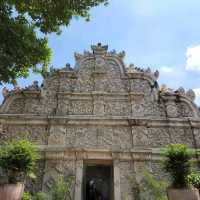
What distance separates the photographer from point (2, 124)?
363 inches

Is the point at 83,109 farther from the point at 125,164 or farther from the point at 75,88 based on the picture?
the point at 125,164

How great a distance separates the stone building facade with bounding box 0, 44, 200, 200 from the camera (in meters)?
8.46

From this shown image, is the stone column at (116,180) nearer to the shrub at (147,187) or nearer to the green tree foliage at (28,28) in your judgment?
the shrub at (147,187)

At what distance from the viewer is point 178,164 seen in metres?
5.94

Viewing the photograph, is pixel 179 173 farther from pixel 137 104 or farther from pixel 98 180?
pixel 98 180

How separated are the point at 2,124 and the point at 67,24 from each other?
5045 mm

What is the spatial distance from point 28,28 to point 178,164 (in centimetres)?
503

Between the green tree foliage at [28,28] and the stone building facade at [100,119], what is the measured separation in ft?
10.7

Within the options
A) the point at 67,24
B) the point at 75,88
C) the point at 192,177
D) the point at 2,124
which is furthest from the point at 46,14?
the point at 192,177

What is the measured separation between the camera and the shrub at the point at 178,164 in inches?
227

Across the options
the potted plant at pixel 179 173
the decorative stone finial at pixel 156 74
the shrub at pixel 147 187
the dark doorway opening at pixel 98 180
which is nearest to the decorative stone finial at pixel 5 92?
the dark doorway opening at pixel 98 180

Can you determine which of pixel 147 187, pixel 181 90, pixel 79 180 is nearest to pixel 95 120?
pixel 79 180

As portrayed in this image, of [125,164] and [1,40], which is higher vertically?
[1,40]

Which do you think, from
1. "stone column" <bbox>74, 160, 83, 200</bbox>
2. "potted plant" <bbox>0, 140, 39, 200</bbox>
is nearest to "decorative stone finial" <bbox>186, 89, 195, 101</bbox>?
"stone column" <bbox>74, 160, 83, 200</bbox>
